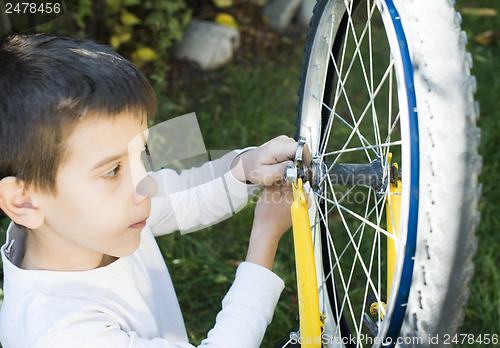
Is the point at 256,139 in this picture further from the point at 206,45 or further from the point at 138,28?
the point at 138,28

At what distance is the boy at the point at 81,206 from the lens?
34.9 inches

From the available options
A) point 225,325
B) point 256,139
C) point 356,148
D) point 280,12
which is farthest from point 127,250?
point 280,12

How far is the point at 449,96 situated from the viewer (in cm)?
66

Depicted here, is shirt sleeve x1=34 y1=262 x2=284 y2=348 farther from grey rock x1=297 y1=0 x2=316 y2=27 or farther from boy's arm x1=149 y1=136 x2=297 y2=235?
grey rock x1=297 y1=0 x2=316 y2=27

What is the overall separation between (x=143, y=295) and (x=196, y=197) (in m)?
0.26

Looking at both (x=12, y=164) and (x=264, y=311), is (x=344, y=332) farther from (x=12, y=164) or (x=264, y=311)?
(x=12, y=164)

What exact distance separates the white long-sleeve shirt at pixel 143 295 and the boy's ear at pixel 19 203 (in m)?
0.10

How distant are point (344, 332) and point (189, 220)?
444mm

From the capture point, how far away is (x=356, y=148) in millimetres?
990

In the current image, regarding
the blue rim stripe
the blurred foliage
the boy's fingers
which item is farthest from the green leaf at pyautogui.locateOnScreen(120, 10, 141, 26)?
the blue rim stripe

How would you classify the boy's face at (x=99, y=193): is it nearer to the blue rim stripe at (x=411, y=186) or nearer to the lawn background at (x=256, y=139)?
the blue rim stripe at (x=411, y=186)

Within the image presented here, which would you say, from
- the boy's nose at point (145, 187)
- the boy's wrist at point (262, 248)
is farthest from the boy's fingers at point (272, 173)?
the boy's nose at point (145, 187)

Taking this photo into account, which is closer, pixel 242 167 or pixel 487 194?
pixel 242 167

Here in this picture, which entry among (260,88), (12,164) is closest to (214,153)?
(12,164)
